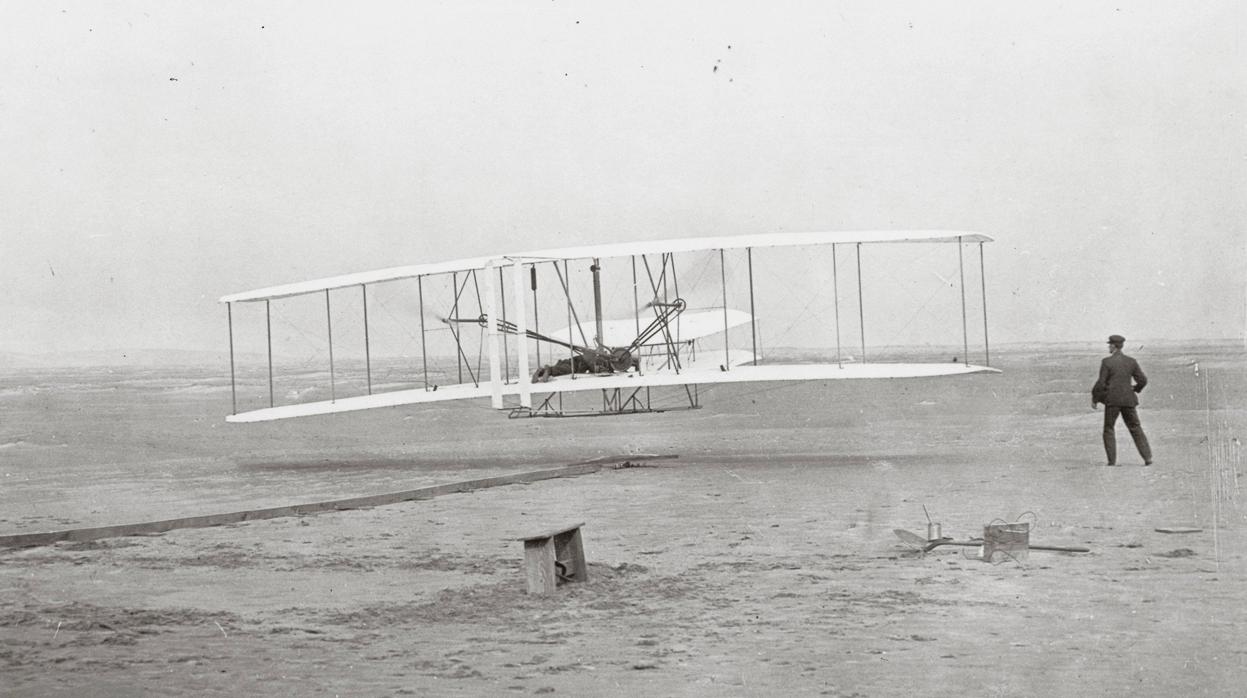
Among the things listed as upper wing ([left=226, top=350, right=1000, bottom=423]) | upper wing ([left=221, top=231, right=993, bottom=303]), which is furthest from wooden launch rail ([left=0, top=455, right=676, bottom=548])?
upper wing ([left=221, top=231, right=993, bottom=303])

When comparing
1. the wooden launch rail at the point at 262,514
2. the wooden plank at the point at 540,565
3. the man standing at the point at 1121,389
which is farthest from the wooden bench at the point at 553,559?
the man standing at the point at 1121,389

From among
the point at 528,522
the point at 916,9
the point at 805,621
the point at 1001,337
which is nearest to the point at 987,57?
the point at 916,9

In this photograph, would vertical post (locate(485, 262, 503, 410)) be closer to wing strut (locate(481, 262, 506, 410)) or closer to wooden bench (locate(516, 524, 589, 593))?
wing strut (locate(481, 262, 506, 410))

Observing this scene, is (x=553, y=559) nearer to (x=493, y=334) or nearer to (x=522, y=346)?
(x=493, y=334)

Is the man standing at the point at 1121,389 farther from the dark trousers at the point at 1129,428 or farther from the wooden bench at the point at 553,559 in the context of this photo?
the wooden bench at the point at 553,559

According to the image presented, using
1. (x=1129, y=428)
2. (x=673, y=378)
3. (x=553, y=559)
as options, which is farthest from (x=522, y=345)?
(x=553, y=559)

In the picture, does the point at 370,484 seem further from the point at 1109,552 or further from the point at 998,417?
the point at 998,417
